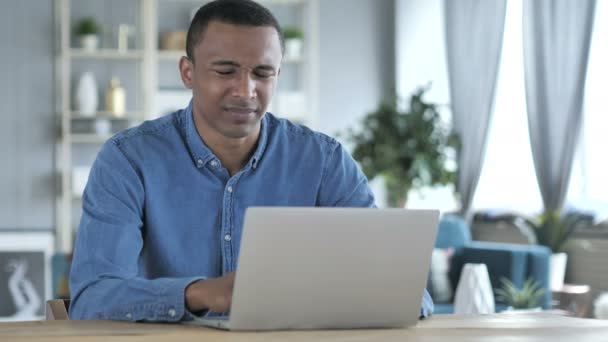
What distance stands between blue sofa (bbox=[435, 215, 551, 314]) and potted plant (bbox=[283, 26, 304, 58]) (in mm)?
1889

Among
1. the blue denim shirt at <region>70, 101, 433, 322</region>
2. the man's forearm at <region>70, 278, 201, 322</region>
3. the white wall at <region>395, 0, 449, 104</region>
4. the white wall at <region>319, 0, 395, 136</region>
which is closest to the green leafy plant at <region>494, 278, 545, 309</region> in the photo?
the white wall at <region>395, 0, 449, 104</region>

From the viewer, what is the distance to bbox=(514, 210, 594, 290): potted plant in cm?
661

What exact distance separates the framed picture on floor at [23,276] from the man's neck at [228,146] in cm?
568

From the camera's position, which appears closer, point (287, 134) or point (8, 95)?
point (287, 134)

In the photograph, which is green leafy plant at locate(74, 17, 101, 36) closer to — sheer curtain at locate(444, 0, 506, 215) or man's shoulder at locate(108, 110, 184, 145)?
sheer curtain at locate(444, 0, 506, 215)

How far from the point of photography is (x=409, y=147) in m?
7.74

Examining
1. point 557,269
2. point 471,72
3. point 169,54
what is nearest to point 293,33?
point 169,54

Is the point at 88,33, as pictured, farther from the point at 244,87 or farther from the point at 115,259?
the point at 115,259

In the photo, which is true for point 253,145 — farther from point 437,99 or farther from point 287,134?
point 437,99

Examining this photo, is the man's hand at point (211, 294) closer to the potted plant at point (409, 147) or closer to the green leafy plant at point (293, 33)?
the potted plant at point (409, 147)

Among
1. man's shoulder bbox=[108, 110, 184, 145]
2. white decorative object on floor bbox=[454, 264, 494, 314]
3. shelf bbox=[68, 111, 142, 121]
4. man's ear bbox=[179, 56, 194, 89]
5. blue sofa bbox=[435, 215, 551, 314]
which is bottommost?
blue sofa bbox=[435, 215, 551, 314]

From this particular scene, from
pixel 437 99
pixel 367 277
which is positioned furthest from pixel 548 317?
pixel 437 99

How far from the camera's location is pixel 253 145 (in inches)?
89.6

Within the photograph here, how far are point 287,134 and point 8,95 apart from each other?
19.6 ft
